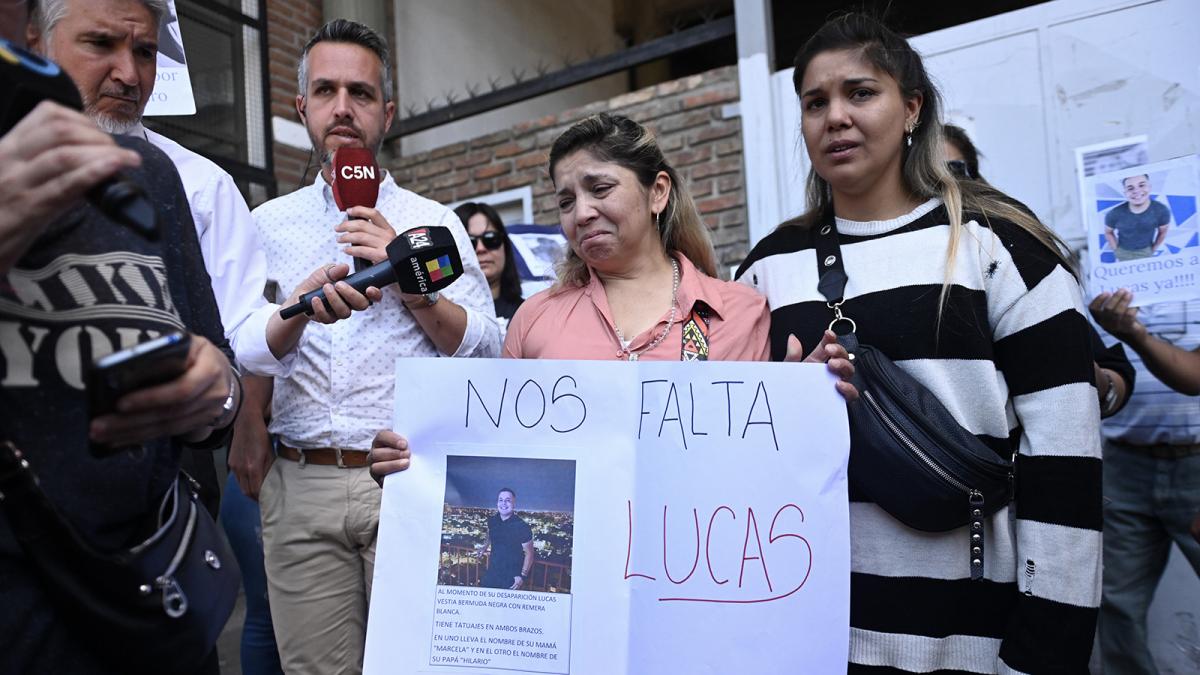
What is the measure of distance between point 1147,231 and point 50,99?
2.86 m

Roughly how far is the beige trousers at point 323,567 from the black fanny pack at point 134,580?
1091mm

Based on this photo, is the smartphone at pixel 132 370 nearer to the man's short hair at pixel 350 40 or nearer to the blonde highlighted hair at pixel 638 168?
the blonde highlighted hair at pixel 638 168

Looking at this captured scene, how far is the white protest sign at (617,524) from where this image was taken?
166cm

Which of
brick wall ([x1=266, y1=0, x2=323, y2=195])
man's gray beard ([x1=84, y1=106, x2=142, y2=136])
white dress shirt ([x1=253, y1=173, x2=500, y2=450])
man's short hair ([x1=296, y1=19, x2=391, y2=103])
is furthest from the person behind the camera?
brick wall ([x1=266, y1=0, x2=323, y2=195])

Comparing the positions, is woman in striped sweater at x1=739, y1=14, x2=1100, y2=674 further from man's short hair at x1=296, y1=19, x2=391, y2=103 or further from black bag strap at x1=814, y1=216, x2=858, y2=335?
man's short hair at x1=296, y1=19, x2=391, y2=103

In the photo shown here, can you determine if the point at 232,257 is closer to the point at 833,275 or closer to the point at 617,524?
the point at 617,524

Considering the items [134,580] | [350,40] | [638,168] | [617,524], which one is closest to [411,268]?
[638,168]

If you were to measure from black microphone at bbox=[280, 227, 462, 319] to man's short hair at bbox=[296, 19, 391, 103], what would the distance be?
2.49 feet

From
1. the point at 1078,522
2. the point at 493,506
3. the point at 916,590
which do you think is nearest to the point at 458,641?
the point at 493,506

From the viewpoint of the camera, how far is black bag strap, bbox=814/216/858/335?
191cm

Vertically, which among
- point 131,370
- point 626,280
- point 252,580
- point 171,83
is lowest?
point 252,580

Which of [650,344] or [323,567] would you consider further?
[323,567]

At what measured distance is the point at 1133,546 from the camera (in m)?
3.20

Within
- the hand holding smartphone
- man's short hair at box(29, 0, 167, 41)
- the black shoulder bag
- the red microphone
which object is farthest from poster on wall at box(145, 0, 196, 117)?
the black shoulder bag
